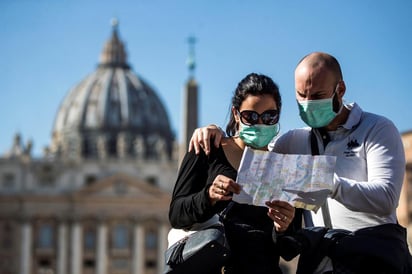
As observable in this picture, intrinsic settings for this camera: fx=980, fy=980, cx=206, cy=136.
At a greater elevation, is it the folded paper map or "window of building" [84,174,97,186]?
the folded paper map

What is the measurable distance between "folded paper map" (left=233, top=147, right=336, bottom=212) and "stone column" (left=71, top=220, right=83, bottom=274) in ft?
183

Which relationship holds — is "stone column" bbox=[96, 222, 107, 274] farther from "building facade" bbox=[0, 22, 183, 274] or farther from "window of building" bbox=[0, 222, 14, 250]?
"window of building" bbox=[0, 222, 14, 250]

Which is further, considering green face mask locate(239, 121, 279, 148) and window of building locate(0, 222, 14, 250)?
window of building locate(0, 222, 14, 250)

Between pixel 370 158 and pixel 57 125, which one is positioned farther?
pixel 57 125

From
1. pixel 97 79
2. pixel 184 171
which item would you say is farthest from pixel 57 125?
pixel 184 171

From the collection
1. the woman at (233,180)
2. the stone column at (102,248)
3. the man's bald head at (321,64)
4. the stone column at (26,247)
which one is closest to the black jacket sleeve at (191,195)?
the woman at (233,180)

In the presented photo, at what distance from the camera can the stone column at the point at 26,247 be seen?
188 feet

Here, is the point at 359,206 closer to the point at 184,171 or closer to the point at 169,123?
A: the point at 184,171

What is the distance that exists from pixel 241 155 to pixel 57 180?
56.3 meters

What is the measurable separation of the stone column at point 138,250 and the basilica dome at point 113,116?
10308 millimetres

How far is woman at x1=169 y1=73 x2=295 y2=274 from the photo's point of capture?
11.7 feet

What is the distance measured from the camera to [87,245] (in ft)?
192

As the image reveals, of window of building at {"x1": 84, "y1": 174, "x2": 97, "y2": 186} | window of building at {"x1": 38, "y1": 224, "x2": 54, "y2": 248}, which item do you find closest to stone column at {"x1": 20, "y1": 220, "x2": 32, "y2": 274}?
window of building at {"x1": 38, "y1": 224, "x2": 54, "y2": 248}

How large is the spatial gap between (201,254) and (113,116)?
7090cm
